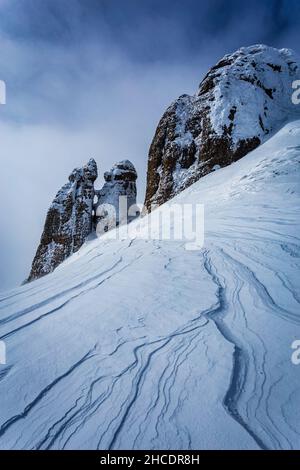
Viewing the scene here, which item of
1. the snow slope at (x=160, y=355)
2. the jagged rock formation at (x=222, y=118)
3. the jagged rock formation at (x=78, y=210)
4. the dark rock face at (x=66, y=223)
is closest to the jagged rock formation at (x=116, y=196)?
the jagged rock formation at (x=78, y=210)

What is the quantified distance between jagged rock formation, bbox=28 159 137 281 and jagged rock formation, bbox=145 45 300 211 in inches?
185

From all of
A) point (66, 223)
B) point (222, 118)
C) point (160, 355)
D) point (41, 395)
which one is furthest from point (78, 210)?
point (41, 395)

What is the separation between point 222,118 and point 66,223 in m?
12.7

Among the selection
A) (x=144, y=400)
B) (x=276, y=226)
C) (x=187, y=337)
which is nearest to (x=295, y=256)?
(x=276, y=226)

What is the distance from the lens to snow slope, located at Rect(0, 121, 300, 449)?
1629 mm

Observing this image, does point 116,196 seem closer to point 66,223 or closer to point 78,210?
point 78,210

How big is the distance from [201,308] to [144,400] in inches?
49.1

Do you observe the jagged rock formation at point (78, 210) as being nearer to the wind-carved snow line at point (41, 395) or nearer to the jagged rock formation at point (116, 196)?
the jagged rock formation at point (116, 196)

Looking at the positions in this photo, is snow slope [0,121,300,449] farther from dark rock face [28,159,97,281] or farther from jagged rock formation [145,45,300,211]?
dark rock face [28,159,97,281]

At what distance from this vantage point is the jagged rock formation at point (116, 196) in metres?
20.9

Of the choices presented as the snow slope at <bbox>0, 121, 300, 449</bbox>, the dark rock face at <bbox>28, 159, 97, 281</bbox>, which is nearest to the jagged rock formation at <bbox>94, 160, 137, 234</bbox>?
the dark rock face at <bbox>28, 159, 97, 281</bbox>

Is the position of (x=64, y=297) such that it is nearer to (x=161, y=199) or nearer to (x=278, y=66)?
(x=161, y=199)

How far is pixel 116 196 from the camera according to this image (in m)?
22.4

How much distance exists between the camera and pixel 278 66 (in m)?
17.5
